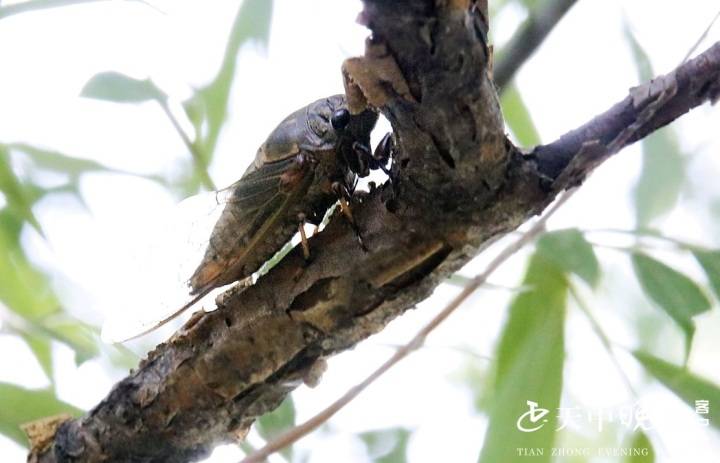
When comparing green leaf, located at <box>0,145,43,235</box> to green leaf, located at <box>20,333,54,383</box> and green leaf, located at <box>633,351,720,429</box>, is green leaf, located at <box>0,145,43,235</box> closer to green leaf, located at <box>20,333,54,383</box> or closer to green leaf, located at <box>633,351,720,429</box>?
green leaf, located at <box>20,333,54,383</box>

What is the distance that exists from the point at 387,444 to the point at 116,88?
589mm

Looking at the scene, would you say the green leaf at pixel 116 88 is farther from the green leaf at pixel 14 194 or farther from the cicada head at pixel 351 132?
the cicada head at pixel 351 132

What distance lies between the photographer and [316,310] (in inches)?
24.5

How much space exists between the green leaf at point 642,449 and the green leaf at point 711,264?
0.68ft

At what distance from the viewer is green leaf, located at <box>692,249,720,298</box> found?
76 centimetres

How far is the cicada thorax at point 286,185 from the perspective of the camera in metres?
0.76

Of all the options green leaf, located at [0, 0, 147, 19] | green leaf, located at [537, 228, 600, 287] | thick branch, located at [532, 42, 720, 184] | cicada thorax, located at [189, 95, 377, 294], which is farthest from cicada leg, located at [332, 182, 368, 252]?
green leaf, located at [0, 0, 147, 19]

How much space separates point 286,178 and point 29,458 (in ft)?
1.28

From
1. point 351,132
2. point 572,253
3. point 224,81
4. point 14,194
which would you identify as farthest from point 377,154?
point 14,194

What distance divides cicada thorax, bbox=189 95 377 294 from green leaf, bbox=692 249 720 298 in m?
0.36

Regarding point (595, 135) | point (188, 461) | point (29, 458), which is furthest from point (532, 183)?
point (29, 458)

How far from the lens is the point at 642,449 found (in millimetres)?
866

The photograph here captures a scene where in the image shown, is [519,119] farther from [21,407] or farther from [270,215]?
[21,407]

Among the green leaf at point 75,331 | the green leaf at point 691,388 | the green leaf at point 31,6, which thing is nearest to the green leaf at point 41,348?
the green leaf at point 75,331
